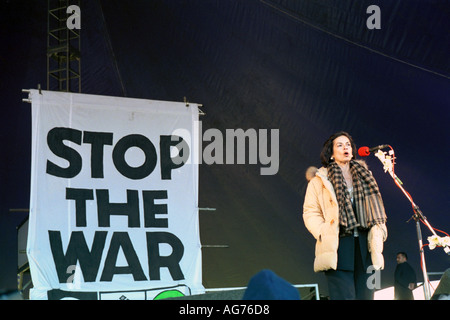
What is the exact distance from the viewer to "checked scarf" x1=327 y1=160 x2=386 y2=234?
11.0ft

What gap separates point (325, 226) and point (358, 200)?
259 millimetres

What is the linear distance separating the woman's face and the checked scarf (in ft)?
0.19

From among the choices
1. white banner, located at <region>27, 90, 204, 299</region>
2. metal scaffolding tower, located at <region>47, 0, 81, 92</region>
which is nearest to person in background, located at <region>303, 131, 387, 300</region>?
white banner, located at <region>27, 90, 204, 299</region>

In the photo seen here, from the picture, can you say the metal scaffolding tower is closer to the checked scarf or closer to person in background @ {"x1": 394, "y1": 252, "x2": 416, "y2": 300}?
the checked scarf

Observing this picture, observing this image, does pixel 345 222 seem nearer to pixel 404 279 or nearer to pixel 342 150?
pixel 342 150

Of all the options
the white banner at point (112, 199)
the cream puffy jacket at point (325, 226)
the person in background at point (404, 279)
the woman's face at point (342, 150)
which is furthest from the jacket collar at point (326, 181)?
the person in background at point (404, 279)

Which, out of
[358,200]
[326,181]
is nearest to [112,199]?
[326,181]

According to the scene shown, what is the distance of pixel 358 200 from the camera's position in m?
3.43

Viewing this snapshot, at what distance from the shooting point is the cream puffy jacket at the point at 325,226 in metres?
3.28

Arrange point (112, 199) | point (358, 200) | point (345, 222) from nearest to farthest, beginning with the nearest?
point (345, 222) → point (358, 200) → point (112, 199)

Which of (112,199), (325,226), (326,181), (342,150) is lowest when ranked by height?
(325,226)

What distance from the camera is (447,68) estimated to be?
19.5 ft
